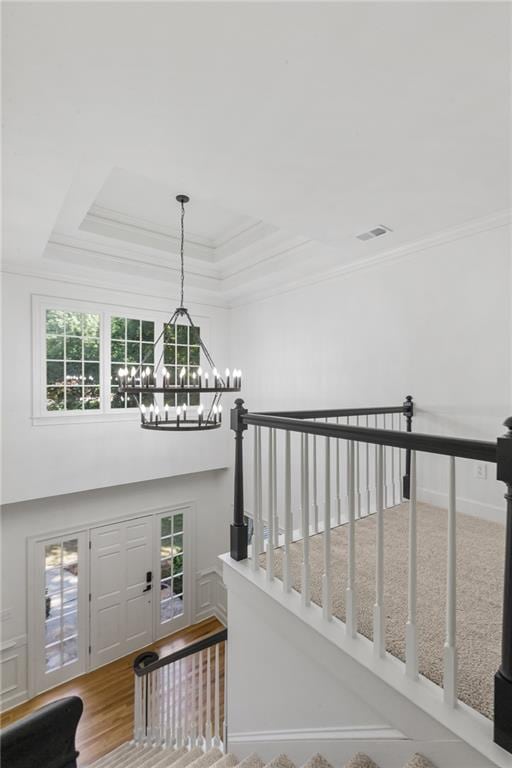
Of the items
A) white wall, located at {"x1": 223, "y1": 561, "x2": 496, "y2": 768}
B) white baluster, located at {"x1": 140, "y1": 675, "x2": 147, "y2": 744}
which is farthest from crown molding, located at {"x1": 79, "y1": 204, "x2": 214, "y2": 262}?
white baluster, located at {"x1": 140, "y1": 675, "x2": 147, "y2": 744}

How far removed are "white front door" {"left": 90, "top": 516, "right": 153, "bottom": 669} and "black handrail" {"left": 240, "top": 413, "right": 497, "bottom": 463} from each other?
13.9ft

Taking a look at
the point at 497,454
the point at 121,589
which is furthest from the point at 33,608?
the point at 497,454

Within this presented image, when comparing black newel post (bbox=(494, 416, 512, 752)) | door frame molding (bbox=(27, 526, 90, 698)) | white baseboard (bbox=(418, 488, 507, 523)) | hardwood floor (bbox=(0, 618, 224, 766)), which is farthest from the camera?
door frame molding (bbox=(27, 526, 90, 698))

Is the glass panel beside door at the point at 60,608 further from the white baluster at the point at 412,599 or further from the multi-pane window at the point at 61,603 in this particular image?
the white baluster at the point at 412,599

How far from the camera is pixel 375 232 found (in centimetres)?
318

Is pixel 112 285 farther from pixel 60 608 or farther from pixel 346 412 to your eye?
pixel 60 608

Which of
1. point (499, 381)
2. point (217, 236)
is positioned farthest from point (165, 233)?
point (499, 381)

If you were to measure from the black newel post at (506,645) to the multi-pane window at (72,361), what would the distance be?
15.3 ft

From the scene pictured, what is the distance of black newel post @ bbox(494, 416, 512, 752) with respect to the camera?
1.05 metres

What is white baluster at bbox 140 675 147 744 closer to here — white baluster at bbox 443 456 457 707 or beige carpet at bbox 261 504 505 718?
beige carpet at bbox 261 504 505 718

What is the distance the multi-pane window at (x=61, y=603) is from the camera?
4664mm

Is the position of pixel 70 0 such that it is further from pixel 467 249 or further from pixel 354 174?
pixel 467 249

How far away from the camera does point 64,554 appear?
4.82 m

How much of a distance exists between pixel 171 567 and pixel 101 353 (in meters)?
3.37
